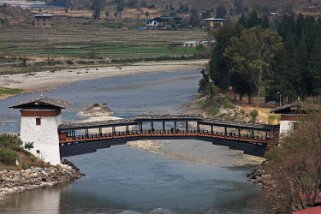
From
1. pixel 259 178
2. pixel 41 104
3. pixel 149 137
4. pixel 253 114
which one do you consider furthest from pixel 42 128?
pixel 253 114

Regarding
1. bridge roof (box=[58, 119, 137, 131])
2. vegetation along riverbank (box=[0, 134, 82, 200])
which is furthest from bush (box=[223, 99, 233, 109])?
vegetation along riverbank (box=[0, 134, 82, 200])

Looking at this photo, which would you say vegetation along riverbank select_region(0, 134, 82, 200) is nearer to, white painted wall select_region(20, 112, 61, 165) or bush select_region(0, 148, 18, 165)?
bush select_region(0, 148, 18, 165)

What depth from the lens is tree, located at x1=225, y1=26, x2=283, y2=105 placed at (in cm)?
9225

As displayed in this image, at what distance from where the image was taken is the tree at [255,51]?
92250 mm

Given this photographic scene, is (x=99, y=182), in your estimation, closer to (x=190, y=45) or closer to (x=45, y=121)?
(x=45, y=121)

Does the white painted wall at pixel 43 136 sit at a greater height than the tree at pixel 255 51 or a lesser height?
lesser

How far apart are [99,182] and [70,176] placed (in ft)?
6.25

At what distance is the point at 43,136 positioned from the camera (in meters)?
66.8

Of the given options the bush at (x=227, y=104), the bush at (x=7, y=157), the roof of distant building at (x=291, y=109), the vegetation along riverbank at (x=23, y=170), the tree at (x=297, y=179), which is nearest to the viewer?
the tree at (x=297, y=179)

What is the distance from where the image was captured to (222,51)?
98.9m

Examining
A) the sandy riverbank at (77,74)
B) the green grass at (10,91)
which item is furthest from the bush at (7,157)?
the green grass at (10,91)

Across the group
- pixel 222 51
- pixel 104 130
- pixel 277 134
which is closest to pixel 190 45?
pixel 222 51

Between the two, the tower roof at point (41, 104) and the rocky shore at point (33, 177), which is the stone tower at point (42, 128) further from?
the rocky shore at point (33, 177)

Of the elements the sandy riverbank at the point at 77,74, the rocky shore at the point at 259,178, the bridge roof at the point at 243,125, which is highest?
the bridge roof at the point at 243,125
